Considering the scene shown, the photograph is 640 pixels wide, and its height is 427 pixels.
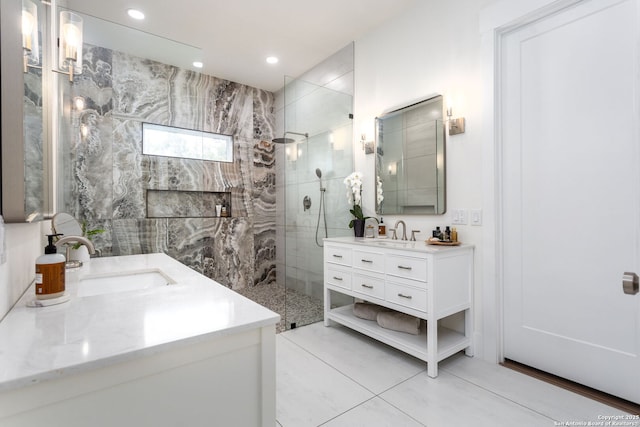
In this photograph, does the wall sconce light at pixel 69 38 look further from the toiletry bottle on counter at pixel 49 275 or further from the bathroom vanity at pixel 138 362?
the bathroom vanity at pixel 138 362

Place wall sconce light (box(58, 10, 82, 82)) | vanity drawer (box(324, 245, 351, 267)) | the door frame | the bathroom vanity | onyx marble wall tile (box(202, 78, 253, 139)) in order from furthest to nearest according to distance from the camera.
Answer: onyx marble wall tile (box(202, 78, 253, 139)), vanity drawer (box(324, 245, 351, 267)), the door frame, wall sconce light (box(58, 10, 82, 82)), the bathroom vanity

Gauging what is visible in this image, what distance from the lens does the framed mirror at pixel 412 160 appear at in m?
2.48

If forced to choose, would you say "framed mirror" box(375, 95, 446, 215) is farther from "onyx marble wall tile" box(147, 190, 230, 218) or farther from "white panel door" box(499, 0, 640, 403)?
"onyx marble wall tile" box(147, 190, 230, 218)

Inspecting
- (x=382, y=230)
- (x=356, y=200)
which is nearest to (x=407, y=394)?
(x=382, y=230)

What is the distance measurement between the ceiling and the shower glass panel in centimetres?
59

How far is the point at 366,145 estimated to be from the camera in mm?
3115

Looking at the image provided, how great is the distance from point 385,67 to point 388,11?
47 centimetres

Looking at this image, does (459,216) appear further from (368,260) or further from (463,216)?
(368,260)

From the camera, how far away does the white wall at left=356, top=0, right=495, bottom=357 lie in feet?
7.37

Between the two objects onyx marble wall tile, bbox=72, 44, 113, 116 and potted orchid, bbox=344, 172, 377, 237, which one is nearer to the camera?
onyx marble wall tile, bbox=72, 44, 113, 116

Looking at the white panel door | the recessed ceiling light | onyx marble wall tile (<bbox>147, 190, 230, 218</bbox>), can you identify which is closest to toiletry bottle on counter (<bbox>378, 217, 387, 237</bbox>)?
the white panel door

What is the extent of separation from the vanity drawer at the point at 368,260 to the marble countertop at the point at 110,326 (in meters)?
1.47

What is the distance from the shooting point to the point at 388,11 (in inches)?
109

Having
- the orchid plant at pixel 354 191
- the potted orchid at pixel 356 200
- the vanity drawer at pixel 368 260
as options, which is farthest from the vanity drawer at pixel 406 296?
the orchid plant at pixel 354 191
